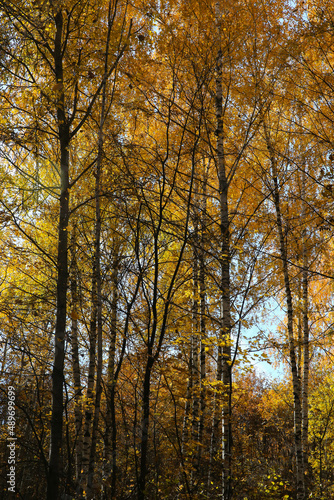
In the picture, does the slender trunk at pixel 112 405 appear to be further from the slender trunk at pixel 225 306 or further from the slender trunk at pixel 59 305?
the slender trunk at pixel 225 306

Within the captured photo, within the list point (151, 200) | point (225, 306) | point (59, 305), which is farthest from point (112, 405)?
point (151, 200)

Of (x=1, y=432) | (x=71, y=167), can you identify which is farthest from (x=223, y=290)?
(x=1, y=432)

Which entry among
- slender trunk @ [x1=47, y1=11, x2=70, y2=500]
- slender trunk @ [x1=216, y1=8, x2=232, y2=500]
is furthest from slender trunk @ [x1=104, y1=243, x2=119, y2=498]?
slender trunk @ [x1=216, y1=8, x2=232, y2=500]

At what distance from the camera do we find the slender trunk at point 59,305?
3770 millimetres

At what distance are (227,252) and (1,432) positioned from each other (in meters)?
10.7

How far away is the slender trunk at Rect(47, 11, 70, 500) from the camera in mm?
3770

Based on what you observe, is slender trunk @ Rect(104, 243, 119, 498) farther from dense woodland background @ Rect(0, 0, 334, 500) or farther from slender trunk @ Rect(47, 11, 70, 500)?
slender trunk @ Rect(47, 11, 70, 500)

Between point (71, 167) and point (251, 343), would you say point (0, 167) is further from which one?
point (251, 343)

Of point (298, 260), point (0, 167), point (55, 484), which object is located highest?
point (0, 167)

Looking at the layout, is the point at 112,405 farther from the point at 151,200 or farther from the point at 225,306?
the point at 151,200

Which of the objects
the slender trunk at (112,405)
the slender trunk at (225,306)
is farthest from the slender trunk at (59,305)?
the slender trunk at (225,306)

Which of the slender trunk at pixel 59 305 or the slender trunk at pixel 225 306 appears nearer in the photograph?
the slender trunk at pixel 59 305

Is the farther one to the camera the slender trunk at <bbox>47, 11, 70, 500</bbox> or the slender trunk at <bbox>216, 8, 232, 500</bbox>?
the slender trunk at <bbox>216, 8, 232, 500</bbox>

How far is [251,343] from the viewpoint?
178 inches
